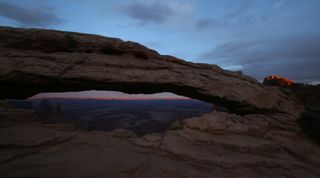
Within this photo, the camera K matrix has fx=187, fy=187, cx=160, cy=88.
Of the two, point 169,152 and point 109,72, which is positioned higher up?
point 109,72

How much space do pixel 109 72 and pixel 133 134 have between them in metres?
5.04

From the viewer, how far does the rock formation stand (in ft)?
25.6

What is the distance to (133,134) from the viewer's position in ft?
39.2

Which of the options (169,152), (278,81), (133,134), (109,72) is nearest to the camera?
(169,152)

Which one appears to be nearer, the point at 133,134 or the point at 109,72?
the point at 133,134

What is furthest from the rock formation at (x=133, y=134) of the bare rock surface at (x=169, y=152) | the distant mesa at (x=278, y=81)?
the distant mesa at (x=278, y=81)

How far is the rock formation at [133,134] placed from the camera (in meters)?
7.79

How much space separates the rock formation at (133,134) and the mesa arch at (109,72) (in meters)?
0.07

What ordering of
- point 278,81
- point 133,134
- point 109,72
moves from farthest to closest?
point 278,81, point 109,72, point 133,134

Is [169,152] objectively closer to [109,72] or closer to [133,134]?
[133,134]

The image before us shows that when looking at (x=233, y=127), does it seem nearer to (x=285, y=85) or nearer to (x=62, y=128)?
(x=62, y=128)

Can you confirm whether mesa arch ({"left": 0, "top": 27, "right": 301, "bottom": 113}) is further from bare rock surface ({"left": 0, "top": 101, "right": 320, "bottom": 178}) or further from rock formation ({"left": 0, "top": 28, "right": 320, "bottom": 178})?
bare rock surface ({"left": 0, "top": 101, "right": 320, "bottom": 178})

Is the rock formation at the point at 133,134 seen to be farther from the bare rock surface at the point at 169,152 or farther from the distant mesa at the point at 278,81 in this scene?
the distant mesa at the point at 278,81

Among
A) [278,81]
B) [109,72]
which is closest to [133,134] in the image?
[109,72]
